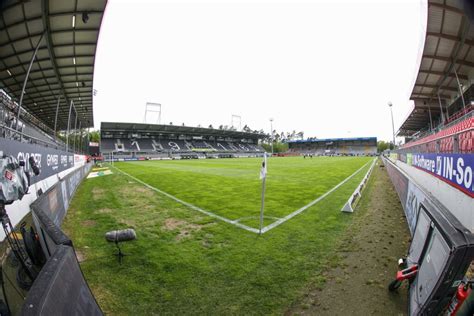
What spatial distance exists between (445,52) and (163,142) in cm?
6513

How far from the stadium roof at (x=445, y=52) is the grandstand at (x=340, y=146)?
242ft

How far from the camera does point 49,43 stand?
11969mm

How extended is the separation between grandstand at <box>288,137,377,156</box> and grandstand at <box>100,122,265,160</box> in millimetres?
30374

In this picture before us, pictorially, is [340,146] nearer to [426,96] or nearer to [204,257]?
[426,96]

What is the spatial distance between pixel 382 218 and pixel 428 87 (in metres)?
21.8

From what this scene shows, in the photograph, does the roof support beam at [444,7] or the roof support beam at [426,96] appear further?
the roof support beam at [426,96]

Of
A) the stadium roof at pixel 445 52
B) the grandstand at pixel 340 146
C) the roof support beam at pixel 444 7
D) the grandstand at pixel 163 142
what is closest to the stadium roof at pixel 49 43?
the stadium roof at pixel 445 52

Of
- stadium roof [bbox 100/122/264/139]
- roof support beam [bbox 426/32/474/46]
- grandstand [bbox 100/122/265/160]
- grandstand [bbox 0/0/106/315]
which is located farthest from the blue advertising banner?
stadium roof [bbox 100/122/264/139]

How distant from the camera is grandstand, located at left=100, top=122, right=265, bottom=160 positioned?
204 feet

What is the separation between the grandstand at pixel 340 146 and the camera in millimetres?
94188

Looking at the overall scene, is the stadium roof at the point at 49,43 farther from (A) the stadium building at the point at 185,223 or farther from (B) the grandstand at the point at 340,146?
(B) the grandstand at the point at 340,146

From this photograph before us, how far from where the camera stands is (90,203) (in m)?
9.80

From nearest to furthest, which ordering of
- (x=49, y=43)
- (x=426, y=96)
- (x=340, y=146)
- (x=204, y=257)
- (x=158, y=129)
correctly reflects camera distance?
(x=204, y=257) < (x=49, y=43) < (x=426, y=96) < (x=158, y=129) < (x=340, y=146)

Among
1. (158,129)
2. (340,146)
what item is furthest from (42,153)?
(340,146)
